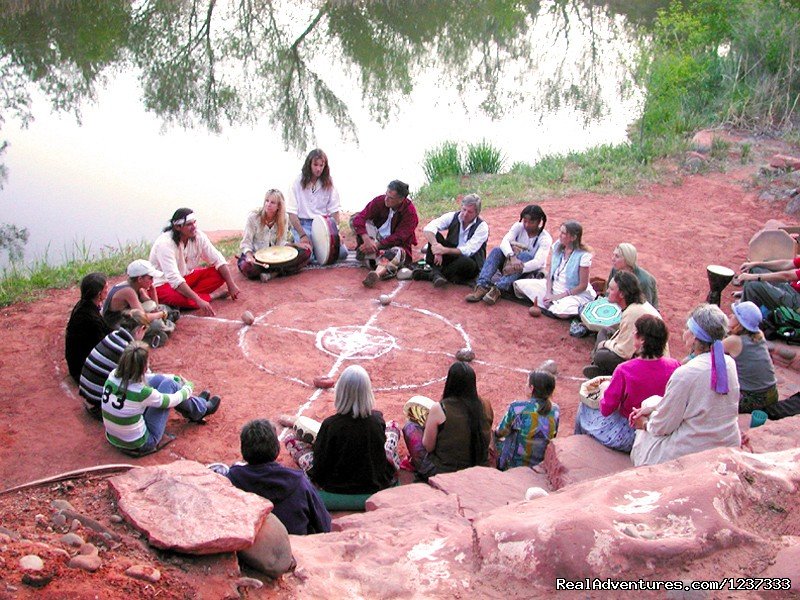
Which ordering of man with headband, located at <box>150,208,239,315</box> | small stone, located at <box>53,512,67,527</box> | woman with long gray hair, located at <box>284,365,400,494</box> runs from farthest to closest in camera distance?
1. man with headband, located at <box>150,208,239,315</box>
2. woman with long gray hair, located at <box>284,365,400,494</box>
3. small stone, located at <box>53,512,67,527</box>

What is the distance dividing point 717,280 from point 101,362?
6337mm

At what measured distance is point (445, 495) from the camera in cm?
512

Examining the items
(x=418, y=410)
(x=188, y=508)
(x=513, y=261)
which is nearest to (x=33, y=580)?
(x=188, y=508)

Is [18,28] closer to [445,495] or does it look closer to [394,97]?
[394,97]

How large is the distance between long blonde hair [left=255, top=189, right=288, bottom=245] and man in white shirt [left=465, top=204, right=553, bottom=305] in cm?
233

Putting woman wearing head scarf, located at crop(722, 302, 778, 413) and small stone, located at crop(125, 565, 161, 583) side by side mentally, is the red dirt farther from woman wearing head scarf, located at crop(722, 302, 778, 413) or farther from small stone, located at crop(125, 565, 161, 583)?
small stone, located at crop(125, 565, 161, 583)

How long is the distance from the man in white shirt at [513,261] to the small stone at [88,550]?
6419 mm

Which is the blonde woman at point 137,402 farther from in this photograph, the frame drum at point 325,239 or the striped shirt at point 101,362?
the frame drum at point 325,239

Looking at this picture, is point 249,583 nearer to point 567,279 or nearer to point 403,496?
point 403,496

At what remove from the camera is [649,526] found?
3.58 meters

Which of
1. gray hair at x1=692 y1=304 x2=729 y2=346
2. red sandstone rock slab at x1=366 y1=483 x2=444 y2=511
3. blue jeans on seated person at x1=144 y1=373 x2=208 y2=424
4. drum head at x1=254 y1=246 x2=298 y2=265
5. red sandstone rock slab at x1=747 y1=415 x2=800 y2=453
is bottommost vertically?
red sandstone rock slab at x1=366 y1=483 x2=444 y2=511

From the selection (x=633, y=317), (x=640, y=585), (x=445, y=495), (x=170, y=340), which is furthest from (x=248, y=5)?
(x=640, y=585)

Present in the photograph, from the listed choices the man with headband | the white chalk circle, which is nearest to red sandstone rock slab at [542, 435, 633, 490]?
the white chalk circle

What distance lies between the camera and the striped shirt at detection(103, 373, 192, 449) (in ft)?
19.3
